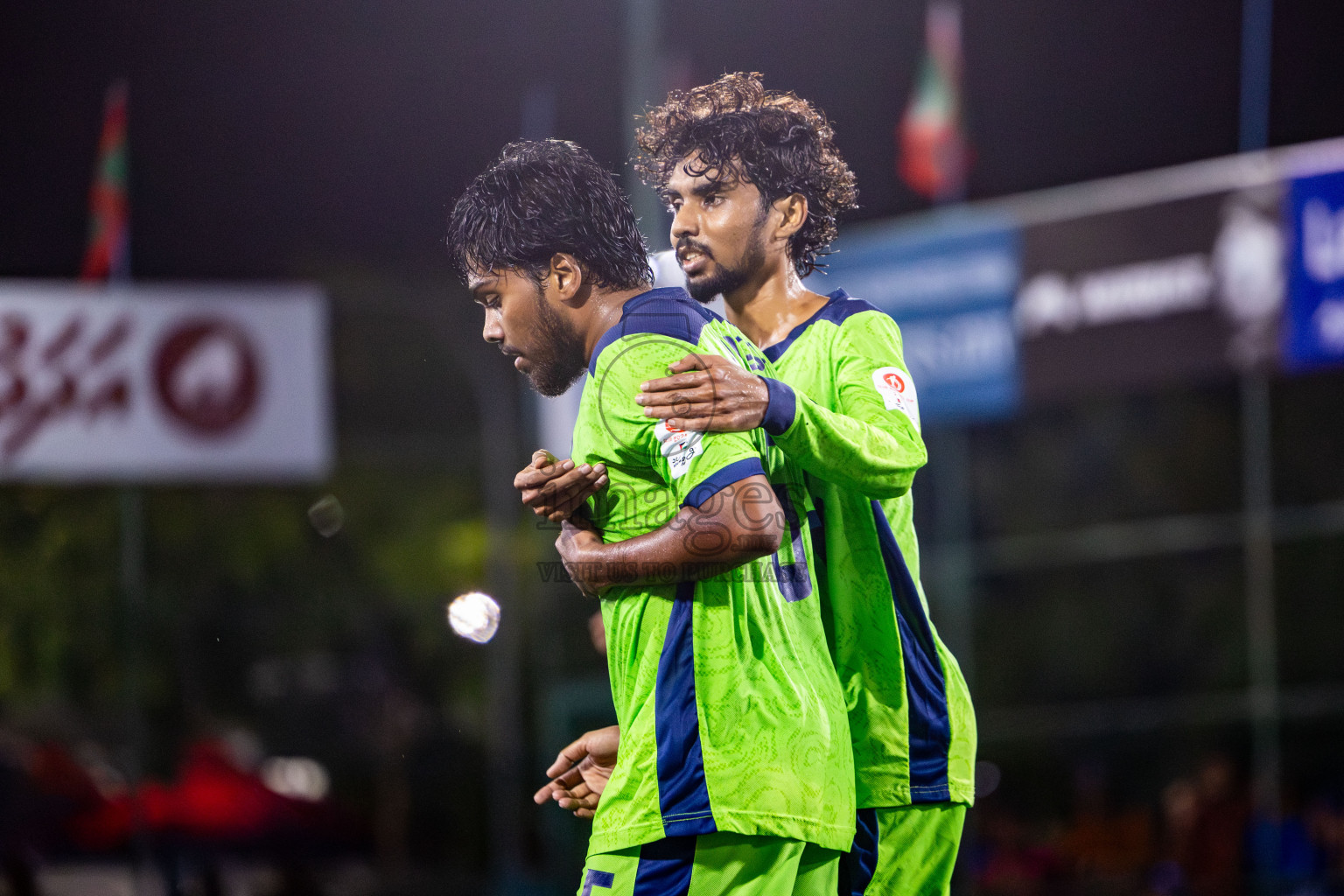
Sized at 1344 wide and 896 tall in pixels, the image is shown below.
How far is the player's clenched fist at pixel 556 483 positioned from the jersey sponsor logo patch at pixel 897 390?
0.55 metres

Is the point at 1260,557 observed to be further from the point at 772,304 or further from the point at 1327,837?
the point at 772,304

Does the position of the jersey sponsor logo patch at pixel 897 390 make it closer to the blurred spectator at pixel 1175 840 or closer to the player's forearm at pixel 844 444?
the player's forearm at pixel 844 444

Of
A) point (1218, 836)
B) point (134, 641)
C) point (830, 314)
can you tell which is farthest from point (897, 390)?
point (1218, 836)

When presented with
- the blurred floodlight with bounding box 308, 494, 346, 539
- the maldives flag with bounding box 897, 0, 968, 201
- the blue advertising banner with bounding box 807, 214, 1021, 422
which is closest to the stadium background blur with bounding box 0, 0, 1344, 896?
the maldives flag with bounding box 897, 0, 968, 201

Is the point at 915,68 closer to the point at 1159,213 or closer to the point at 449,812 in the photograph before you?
the point at 1159,213

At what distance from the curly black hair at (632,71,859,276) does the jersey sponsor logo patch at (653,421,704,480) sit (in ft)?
2.37

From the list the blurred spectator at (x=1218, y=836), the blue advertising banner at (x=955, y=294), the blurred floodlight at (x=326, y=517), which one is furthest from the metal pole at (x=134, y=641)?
the blurred spectator at (x=1218, y=836)

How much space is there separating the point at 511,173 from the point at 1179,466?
11.0m

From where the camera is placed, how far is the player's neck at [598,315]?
2.38 metres

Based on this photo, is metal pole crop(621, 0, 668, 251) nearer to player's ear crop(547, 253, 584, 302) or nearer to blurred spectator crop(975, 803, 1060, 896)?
blurred spectator crop(975, 803, 1060, 896)

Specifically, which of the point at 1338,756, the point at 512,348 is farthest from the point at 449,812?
the point at 512,348

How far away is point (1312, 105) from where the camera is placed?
944 cm

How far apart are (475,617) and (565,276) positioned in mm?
571

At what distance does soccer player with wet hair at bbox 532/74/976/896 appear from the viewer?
2771 millimetres
